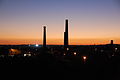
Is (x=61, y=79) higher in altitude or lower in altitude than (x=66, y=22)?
lower

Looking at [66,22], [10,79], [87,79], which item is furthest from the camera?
[66,22]

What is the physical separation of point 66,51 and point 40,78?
1550 inches

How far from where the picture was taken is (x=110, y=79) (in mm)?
19328

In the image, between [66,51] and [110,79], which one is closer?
[110,79]

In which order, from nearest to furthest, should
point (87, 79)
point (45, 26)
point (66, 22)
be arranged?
point (87, 79) → point (66, 22) → point (45, 26)

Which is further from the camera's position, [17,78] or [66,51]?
[66,51]

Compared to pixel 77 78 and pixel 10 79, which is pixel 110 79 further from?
pixel 10 79

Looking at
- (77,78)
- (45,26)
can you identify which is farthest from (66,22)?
(77,78)

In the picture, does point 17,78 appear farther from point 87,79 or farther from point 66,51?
point 66,51

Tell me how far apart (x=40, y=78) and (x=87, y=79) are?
4.66m

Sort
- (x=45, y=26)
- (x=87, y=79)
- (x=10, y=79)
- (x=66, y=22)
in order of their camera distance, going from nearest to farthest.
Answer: (x=10, y=79), (x=87, y=79), (x=66, y=22), (x=45, y=26)

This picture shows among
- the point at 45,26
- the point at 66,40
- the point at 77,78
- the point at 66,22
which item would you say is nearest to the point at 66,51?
the point at 66,40

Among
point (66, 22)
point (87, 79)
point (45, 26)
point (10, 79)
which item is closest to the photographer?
point (10, 79)

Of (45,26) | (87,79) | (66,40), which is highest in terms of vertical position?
(45,26)
